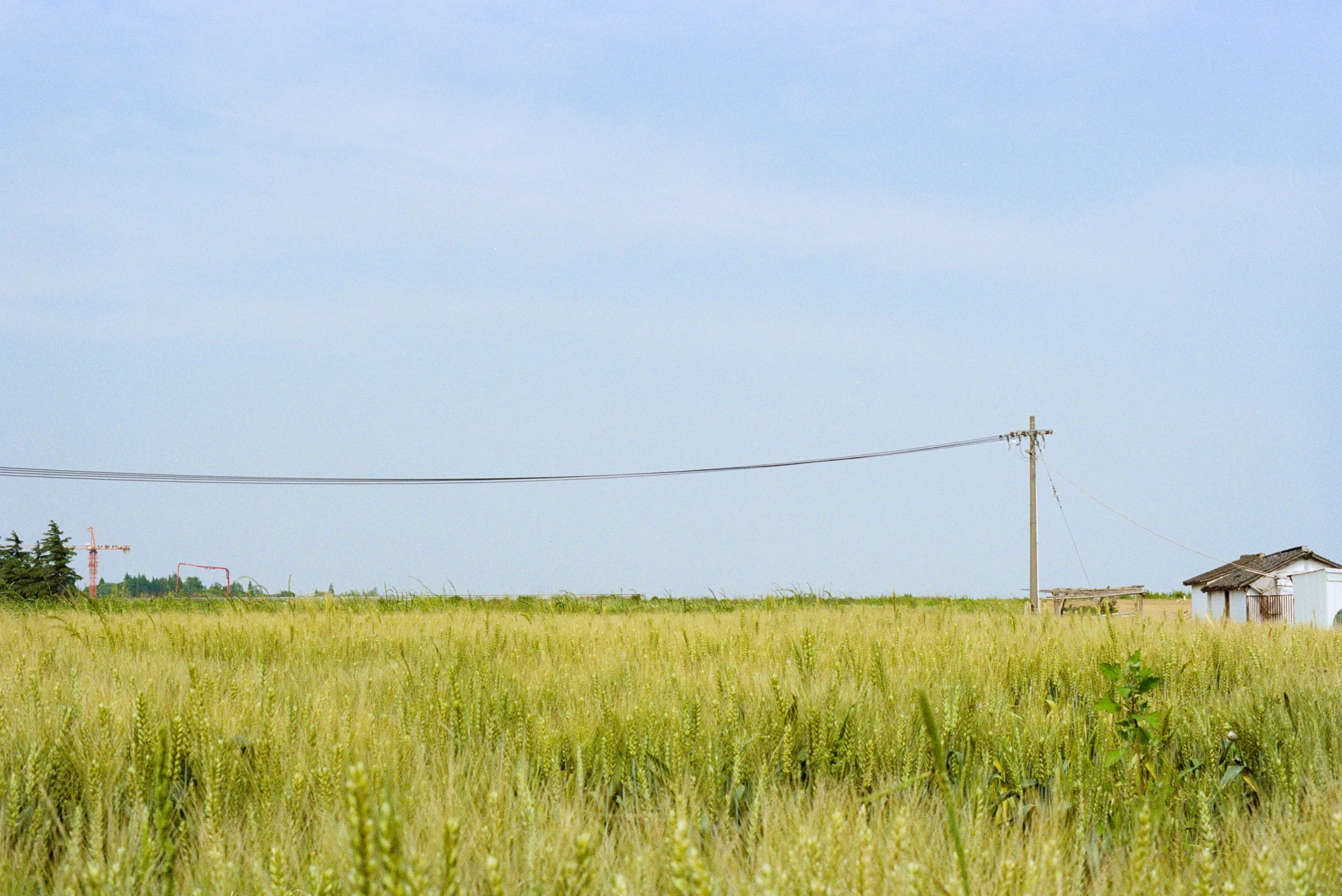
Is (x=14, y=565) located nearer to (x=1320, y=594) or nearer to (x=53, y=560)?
(x=53, y=560)

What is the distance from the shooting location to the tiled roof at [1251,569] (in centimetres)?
3484

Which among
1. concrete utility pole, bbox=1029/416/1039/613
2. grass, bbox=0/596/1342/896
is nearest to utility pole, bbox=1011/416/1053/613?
concrete utility pole, bbox=1029/416/1039/613

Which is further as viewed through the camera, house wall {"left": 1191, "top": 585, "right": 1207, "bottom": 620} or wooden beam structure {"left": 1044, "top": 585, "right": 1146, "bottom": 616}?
house wall {"left": 1191, "top": 585, "right": 1207, "bottom": 620}

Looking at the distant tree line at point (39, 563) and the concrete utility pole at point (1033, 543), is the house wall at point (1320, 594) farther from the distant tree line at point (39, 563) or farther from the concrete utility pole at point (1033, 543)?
the distant tree line at point (39, 563)

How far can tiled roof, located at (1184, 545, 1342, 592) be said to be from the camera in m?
34.8

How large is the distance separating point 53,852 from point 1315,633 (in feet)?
28.0

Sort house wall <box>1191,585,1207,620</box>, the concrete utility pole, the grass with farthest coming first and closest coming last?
house wall <box>1191,585,1207,620</box> → the concrete utility pole → the grass

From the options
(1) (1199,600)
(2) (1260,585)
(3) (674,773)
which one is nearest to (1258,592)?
(2) (1260,585)

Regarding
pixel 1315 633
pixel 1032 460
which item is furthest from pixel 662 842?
pixel 1032 460

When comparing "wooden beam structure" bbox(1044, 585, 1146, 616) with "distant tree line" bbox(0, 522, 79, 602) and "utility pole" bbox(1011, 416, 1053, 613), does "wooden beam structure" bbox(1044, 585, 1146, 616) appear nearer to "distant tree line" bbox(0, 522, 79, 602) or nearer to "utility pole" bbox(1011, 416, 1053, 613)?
"utility pole" bbox(1011, 416, 1053, 613)

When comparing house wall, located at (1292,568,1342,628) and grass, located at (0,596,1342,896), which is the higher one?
grass, located at (0,596,1342,896)

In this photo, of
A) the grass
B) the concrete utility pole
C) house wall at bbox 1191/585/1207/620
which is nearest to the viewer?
the grass

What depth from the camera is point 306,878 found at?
2.01m

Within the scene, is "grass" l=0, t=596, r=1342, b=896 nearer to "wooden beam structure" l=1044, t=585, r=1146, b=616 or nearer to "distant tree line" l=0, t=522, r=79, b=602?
"wooden beam structure" l=1044, t=585, r=1146, b=616
